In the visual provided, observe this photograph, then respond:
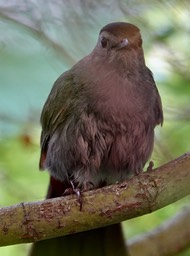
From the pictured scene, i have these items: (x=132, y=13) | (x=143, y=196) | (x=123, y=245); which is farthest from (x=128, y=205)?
(x=132, y=13)

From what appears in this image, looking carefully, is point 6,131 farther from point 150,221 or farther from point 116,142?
point 150,221

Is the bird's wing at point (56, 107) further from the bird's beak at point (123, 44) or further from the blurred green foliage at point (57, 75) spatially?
the bird's beak at point (123, 44)

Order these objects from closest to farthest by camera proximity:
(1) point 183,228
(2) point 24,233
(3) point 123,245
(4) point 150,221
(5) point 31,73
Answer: (2) point 24,233, (5) point 31,73, (3) point 123,245, (1) point 183,228, (4) point 150,221

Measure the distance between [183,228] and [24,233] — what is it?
1.28 metres

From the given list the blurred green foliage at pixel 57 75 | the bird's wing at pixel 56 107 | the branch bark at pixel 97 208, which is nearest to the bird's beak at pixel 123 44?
the blurred green foliage at pixel 57 75

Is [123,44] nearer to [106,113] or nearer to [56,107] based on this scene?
[106,113]

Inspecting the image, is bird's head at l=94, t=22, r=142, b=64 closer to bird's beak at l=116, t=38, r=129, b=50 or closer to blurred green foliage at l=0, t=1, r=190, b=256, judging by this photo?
bird's beak at l=116, t=38, r=129, b=50

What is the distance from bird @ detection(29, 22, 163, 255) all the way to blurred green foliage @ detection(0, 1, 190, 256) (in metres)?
0.13

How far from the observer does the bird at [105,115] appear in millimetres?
3291

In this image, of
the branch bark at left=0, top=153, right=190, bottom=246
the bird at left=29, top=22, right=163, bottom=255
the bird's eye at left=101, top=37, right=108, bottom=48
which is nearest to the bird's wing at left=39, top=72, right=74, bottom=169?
the bird at left=29, top=22, right=163, bottom=255

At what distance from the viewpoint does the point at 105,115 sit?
330 cm

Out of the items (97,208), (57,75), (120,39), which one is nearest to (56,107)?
(57,75)

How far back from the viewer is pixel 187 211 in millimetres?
3939

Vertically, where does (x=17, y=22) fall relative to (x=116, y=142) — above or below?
above
